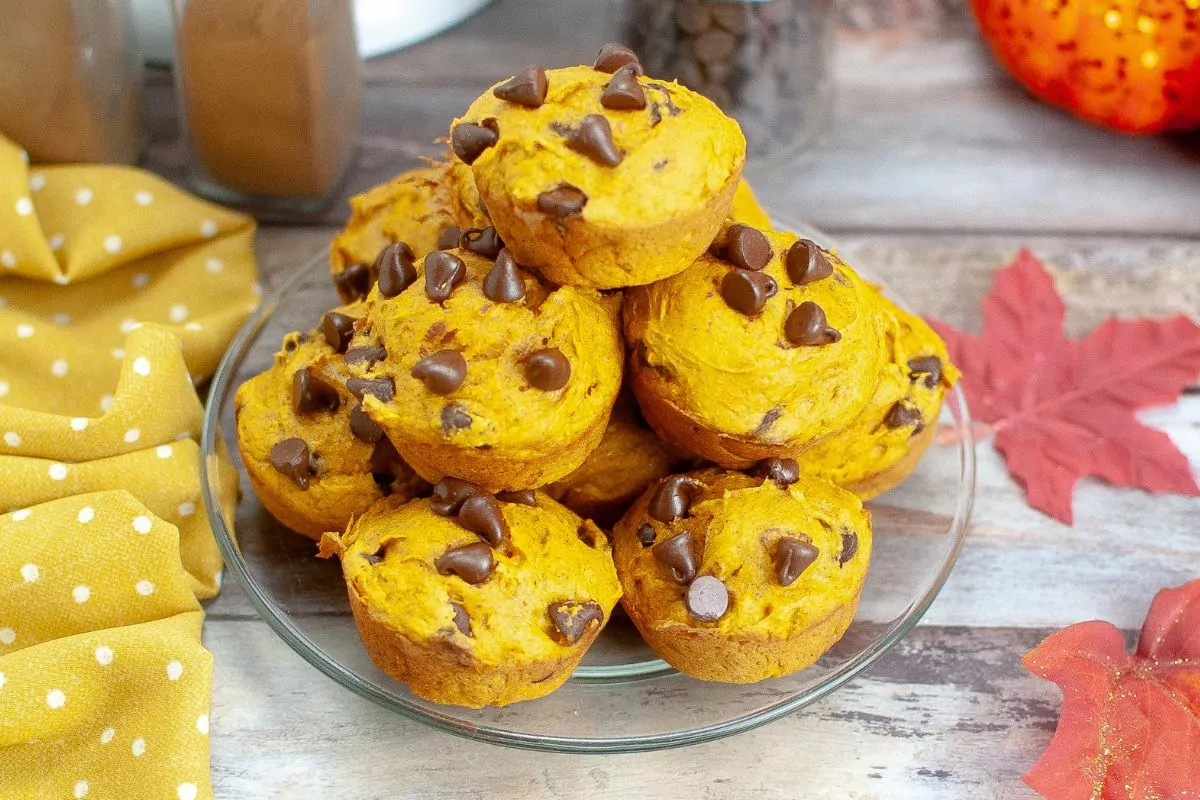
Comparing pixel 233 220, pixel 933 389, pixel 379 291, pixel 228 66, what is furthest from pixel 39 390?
pixel 933 389

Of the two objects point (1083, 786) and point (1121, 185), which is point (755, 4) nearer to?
point (1121, 185)

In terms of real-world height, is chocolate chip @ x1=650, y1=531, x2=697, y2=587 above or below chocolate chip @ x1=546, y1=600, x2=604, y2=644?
above

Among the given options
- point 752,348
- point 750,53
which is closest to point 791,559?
point 752,348

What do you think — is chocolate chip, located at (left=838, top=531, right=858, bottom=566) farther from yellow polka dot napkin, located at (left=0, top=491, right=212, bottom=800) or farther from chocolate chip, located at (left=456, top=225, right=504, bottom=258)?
yellow polka dot napkin, located at (left=0, top=491, right=212, bottom=800)

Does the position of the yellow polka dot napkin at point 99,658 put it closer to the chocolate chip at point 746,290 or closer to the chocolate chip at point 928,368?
the chocolate chip at point 746,290

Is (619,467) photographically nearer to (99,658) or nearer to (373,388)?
(373,388)

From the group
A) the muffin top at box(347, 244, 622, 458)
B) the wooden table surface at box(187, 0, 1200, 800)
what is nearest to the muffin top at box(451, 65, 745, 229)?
the muffin top at box(347, 244, 622, 458)
